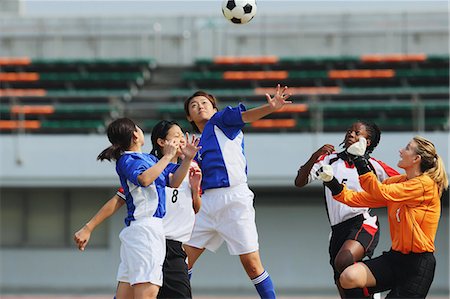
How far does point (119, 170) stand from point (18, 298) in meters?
9.63

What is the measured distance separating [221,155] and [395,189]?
1.55 m

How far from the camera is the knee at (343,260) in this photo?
6945 millimetres

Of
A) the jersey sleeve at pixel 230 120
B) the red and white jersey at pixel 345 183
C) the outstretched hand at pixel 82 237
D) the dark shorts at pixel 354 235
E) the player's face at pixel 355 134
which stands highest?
the jersey sleeve at pixel 230 120

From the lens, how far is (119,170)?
634 cm

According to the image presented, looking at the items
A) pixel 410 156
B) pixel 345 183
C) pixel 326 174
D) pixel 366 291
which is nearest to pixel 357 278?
pixel 366 291

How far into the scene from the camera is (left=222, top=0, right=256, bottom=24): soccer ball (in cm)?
855

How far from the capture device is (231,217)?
7.25 meters

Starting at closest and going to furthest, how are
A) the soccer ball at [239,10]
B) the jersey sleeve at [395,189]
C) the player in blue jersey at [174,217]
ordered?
the jersey sleeve at [395,189]
the player in blue jersey at [174,217]
the soccer ball at [239,10]

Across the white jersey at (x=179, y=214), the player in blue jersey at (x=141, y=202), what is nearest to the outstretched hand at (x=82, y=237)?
the player in blue jersey at (x=141, y=202)

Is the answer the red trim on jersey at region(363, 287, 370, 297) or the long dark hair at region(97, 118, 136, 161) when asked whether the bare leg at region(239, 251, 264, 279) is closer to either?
the red trim on jersey at region(363, 287, 370, 297)

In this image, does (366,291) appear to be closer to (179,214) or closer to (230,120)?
(179,214)

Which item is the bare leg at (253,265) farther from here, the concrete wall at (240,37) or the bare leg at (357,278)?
the concrete wall at (240,37)

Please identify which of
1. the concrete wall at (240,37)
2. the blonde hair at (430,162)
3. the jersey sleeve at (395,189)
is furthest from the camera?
the concrete wall at (240,37)

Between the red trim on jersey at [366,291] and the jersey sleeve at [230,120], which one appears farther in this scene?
the jersey sleeve at [230,120]
